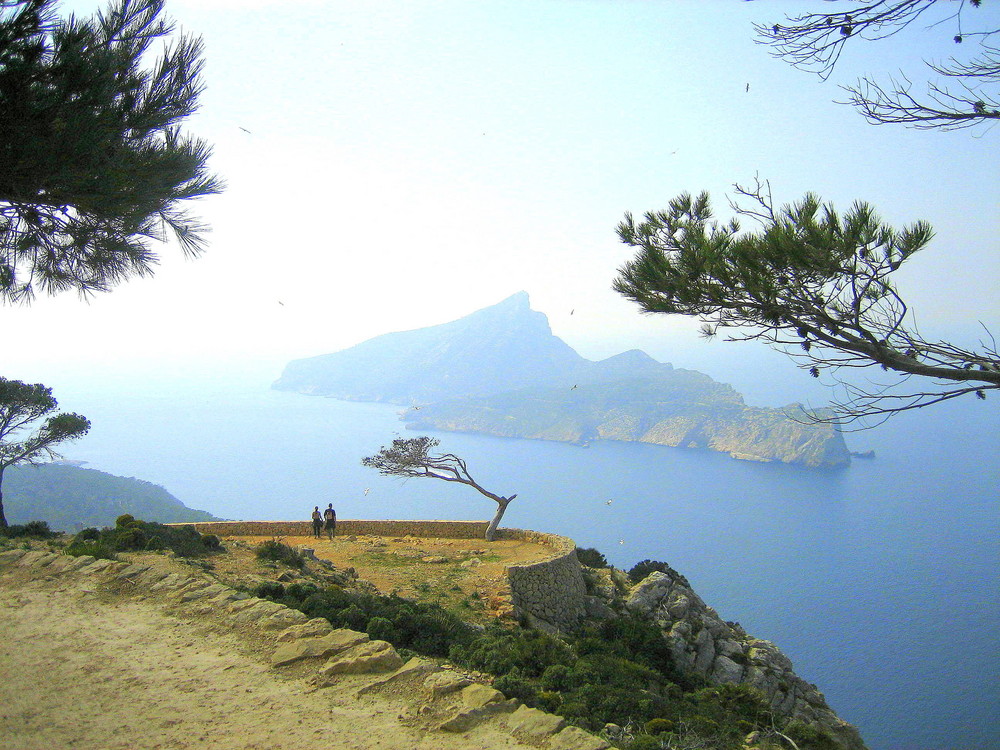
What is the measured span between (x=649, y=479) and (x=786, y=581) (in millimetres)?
21318

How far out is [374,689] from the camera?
164 inches

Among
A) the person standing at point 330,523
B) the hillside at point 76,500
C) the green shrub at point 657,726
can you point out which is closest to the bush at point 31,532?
the person standing at point 330,523

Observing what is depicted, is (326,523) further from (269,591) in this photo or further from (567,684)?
(567,684)

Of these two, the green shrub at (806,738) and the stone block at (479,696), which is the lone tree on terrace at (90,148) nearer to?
the stone block at (479,696)

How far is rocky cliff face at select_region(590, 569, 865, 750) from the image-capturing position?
11.0 meters

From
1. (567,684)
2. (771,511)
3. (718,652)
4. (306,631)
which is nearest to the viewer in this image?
(306,631)

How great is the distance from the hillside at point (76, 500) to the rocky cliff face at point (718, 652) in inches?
1082

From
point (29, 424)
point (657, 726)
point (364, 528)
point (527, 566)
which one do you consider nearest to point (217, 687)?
point (657, 726)

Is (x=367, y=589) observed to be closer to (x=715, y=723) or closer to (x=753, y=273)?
(x=715, y=723)

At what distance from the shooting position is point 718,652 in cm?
1224

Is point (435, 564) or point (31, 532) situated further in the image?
point (435, 564)

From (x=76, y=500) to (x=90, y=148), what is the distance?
3710cm

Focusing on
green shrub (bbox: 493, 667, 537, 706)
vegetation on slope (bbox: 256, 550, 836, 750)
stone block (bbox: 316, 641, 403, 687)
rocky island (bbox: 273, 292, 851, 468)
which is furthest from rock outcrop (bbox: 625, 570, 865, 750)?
rocky island (bbox: 273, 292, 851, 468)

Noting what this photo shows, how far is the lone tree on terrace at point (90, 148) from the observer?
11.7 ft
